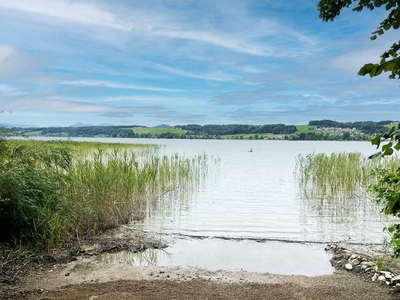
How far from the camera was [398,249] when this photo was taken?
289 cm

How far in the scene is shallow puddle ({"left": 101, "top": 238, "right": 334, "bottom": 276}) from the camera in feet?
17.5

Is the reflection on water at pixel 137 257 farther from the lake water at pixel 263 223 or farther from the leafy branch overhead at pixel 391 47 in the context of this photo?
the leafy branch overhead at pixel 391 47

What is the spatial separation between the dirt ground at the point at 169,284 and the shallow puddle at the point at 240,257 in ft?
1.37

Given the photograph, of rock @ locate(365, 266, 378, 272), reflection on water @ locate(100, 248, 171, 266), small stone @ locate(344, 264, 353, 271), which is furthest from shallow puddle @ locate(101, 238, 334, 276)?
rock @ locate(365, 266, 378, 272)

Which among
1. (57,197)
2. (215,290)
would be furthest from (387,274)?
(57,197)

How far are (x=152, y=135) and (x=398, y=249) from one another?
70.7 metres

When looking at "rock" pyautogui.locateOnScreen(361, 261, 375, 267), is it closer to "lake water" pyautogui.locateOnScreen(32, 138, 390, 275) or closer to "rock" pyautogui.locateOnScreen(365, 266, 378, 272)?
"rock" pyautogui.locateOnScreen(365, 266, 378, 272)

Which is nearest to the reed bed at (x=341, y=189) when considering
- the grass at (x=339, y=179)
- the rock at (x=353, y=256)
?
the grass at (x=339, y=179)

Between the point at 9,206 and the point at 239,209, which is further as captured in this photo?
the point at 239,209

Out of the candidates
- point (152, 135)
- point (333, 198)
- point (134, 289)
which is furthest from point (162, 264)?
point (152, 135)

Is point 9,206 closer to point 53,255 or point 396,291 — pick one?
point 53,255

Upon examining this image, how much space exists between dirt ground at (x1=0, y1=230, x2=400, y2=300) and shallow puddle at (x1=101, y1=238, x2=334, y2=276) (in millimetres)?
418

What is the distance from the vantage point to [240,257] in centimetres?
577

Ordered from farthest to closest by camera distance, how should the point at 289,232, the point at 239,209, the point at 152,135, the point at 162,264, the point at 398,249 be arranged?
the point at 152,135
the point at 239,209
the point at 289,232
the point at 162,264
the point at 398,249
